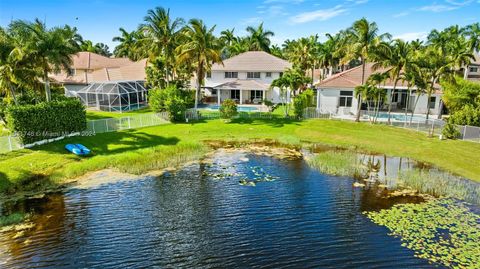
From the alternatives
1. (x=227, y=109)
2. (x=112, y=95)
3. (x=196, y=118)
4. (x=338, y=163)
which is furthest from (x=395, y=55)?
Answer: (x=112, y=95)

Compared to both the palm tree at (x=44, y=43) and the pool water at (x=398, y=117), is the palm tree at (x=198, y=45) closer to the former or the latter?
the palm tree at (x=44, y=43)

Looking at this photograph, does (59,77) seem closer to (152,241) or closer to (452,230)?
(152,241)

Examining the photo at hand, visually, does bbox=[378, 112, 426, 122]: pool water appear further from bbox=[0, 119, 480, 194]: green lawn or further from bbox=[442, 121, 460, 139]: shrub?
bbox=[442, 121, 460, 139]: shrub

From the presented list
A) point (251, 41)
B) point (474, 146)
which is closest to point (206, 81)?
point (251, 41)

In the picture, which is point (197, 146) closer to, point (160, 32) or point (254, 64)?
point (160, 32)

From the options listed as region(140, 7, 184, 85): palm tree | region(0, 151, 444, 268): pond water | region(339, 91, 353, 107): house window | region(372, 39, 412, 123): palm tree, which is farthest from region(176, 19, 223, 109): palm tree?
region(0, 151, 444, 268): pond water
